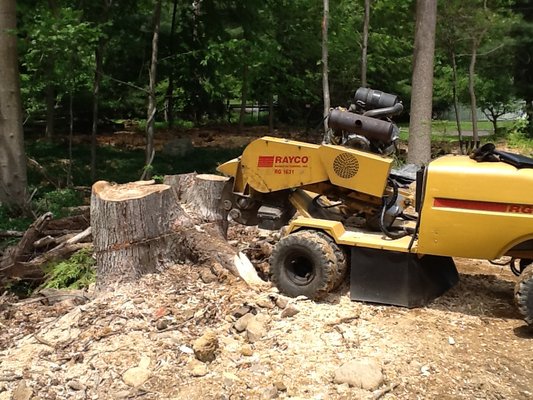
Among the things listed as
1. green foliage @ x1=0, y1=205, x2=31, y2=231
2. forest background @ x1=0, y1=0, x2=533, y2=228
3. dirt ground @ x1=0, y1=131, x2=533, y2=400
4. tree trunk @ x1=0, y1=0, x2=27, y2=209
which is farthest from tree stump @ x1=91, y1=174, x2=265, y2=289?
tree trunk @ x1=0, y1=0, x2=27, y2=209

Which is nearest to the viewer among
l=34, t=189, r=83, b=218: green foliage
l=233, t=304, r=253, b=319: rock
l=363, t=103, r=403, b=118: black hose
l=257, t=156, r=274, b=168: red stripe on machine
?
l=233, t=304, r=253, b=319: rock

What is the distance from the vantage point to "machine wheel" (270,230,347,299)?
504 centimetres

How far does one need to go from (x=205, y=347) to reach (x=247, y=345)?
36 centimetres

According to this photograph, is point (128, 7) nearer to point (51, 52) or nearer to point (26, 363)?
point (51, 52)

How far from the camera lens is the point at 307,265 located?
5.26 meters

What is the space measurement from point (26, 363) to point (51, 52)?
6.59 metres

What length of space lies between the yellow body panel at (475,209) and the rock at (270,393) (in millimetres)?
1765

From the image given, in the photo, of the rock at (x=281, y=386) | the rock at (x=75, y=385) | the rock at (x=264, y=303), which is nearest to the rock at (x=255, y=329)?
the rock at (x=264, y=303)

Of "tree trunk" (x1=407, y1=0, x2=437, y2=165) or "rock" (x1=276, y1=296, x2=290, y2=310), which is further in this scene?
"tree trunk" (x1=407, y1=0, x2=437, y2=165)

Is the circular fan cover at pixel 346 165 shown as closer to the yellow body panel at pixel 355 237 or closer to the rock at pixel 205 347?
the yellow body panel at pixel 355 237

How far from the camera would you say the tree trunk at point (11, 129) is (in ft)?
32.0

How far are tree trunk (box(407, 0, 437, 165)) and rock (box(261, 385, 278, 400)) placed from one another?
30.7ft

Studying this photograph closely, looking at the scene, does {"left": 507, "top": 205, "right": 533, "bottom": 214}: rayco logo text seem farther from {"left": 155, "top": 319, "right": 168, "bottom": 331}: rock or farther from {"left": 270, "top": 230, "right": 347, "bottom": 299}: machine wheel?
{"left": 155, "top": 319, "right": 168, "bottom": 331}: rock

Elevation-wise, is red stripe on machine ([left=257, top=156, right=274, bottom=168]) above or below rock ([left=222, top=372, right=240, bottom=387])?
above
